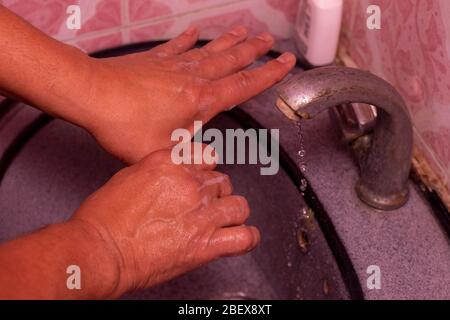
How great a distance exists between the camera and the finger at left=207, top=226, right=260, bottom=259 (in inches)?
25.4

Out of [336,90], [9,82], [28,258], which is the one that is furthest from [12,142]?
[336,90]

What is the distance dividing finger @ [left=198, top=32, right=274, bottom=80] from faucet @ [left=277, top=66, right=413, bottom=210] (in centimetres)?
16

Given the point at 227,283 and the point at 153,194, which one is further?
the point at 227,283

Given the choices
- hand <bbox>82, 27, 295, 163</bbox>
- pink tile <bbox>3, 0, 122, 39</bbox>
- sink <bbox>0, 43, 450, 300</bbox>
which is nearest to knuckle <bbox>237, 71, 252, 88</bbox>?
hand <bbox>82, 27, 295, 163</bbox>

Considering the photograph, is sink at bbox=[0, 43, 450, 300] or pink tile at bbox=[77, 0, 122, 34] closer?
sink at bbox=[0, 43, 450, 300]

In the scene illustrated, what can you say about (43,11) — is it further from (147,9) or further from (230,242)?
(230,242)

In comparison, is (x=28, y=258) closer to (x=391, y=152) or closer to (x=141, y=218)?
(x=141, y=218)

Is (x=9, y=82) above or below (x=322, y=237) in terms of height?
above

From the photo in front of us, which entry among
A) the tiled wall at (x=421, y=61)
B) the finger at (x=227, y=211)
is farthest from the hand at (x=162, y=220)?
the tiled wall at (x=421, y=61)

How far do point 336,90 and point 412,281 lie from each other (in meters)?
0.23

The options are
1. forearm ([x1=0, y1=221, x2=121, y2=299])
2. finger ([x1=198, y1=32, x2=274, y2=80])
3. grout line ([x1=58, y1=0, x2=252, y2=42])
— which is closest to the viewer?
forearm ([x1=0, y1=221, x2=121, y2=299])

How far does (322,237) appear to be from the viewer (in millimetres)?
722

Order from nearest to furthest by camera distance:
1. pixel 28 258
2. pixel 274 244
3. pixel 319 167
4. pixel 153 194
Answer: pixel 28 258
pixel 153 194
pixel 319 167
pixel 274 244

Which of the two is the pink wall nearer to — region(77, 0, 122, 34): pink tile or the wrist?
region(77, 0, 122, 34): pink tile
